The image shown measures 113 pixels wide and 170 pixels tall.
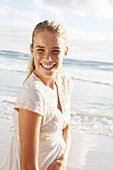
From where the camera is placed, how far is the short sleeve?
146cm

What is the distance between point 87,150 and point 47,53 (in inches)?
106

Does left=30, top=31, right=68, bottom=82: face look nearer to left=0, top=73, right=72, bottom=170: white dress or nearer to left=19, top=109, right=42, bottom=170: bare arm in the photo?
left=0, top=73, right=72, bottom=170: white dress

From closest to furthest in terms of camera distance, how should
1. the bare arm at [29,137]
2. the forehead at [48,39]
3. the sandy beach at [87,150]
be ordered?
the bare arm at [29,137], the forehead at [48,39], the sandy beach at [87,150]

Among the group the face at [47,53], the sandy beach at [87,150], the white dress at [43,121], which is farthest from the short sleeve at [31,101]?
the sandy beach at [87,150]

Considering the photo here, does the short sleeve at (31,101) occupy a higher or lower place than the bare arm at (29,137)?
higher

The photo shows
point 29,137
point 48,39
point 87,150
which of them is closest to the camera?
point 29,137

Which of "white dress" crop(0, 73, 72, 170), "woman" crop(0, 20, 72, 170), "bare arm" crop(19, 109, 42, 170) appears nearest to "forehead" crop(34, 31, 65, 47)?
"woman" crop(0, 20, 72, 170)

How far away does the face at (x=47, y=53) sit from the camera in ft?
5.35

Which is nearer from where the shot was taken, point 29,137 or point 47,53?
point 29,137

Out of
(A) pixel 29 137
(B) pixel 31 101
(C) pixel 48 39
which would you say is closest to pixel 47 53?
(C) pixel 48 39

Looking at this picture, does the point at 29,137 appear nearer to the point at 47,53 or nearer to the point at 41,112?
the point at 41,112

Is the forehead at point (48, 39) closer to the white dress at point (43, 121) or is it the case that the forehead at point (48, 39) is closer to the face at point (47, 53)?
the face at point (47, 53)

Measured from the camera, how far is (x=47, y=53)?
1.65 m

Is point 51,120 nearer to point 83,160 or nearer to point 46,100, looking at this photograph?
point 46,100
